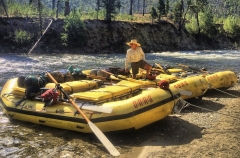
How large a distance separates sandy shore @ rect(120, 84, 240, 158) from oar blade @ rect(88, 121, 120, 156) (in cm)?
38

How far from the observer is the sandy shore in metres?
5.55

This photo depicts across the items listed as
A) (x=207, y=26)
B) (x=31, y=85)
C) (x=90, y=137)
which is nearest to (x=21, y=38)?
(x=31, y=85)

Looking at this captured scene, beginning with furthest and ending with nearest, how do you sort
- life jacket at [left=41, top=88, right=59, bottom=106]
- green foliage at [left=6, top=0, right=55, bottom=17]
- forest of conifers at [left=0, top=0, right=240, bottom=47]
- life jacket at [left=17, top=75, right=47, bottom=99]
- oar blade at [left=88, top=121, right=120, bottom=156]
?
1. forest of conifers at [left=0, top=0, right=240, bottom=47]
2. green foliage at [left=6, top=0, right=55, bottom=17]
3. life jacket at [left=17, top=75, right=47, bottom=99]
4. life jacket at [left=41, top=88, right=59, bottom=106]
5. oar blade at [left=88, top=121, right=120, bottom=156]

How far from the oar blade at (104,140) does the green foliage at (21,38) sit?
77.3 ft

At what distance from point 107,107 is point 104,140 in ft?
3.49

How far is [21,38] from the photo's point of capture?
27609 millimetres

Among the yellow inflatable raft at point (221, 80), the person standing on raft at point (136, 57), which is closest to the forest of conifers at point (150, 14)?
the yellow inflatable raft at point (221, 80)

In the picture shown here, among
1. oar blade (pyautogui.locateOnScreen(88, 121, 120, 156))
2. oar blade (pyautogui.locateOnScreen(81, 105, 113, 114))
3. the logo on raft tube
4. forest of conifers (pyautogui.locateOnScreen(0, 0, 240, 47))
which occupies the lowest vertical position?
oar blade (pyautogui.locateOnScreen(88, 121, 120, 156))

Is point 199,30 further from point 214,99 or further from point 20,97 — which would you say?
point 20,97

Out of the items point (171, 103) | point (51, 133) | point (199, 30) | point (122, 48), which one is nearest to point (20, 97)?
point (51, 133)

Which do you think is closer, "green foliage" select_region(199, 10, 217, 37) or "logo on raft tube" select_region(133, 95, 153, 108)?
"logo on raft tube" select_region(133, 95, 153, 108)

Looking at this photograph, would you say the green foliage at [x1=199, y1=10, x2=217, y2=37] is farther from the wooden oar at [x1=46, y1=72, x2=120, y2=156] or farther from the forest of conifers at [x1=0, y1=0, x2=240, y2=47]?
the wooden oar at [x1=46, y1=72, x2=120, y2=156]

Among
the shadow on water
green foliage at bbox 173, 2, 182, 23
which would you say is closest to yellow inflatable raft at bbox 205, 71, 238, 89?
the shadow on water

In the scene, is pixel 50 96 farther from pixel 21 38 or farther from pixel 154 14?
pixel 154 14
